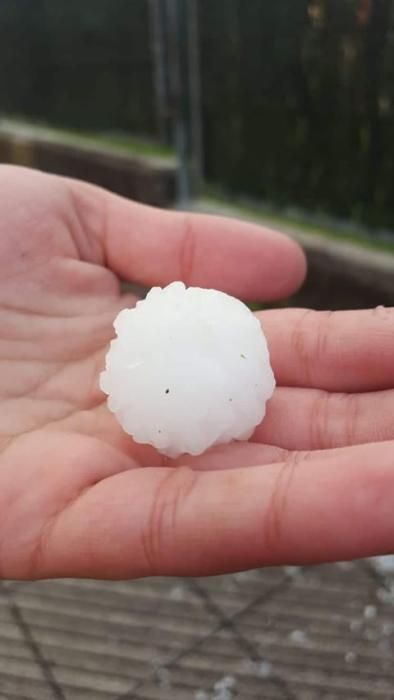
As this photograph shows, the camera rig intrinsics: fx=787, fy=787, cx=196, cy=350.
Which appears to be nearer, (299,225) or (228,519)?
(228,519)

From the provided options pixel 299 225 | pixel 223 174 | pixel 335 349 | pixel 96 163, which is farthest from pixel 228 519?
pixel 96 163

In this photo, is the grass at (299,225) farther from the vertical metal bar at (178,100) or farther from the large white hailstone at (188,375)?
the large white hailstone at (188,375)

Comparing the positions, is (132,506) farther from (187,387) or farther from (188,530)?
(187,387)

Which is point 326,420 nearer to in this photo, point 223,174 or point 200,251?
point 200,251

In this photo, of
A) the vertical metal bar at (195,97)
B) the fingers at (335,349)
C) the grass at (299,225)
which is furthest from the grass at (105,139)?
the fingers at (335,349)

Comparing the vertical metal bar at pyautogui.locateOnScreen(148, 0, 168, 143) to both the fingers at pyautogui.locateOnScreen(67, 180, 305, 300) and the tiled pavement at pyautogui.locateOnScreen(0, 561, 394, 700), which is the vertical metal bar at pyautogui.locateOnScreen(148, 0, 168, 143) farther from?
the tiled pavement at pyautogui.locateOnScreen(0, 561, 394, 700)

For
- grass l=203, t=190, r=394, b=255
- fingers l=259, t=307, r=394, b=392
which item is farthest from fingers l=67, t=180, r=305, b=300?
grass l=203, t=190, r=394, b=255
